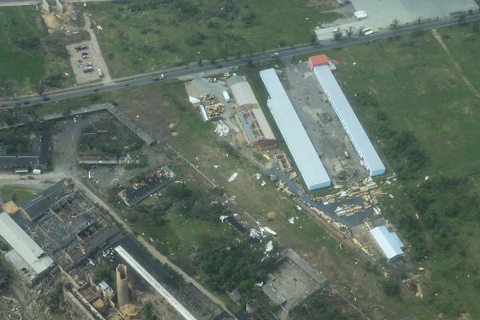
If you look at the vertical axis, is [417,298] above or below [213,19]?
below

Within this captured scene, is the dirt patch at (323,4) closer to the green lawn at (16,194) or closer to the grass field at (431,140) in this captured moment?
the grass field at (431,140)

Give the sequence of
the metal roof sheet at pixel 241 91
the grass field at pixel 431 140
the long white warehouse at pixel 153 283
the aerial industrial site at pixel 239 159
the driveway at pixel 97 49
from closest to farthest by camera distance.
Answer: the long white warehouse at pixel 153 283, the aerial industrial site at pixel 239 159, the grass field at pixel 431 140, the metal roof sheet at pixel 241 91, the driveway at pixel 97 49

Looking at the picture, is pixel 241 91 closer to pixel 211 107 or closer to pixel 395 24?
pixel 211 107

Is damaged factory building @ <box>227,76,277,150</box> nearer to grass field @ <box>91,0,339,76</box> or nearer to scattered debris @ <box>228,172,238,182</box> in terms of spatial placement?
scattered debris @ <box>228,172,238,182</box>

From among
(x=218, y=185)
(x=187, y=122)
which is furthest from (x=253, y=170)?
(x=187, y=122)

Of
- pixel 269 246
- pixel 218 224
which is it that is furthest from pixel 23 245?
pixel 269 246

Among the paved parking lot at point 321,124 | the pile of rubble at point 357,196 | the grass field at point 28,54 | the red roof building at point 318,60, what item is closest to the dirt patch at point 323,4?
the red roof building at point 318,60

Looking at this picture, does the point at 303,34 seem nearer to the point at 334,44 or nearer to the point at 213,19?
the point at 334,44

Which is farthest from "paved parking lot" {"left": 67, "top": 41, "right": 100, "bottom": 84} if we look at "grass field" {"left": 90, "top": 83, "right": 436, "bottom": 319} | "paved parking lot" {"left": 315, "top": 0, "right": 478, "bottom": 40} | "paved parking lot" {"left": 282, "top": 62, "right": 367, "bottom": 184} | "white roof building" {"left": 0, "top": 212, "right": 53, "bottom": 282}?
"paved parking lot" {"left": 315, "top": 0, "right": 478, "bottom": 40}
